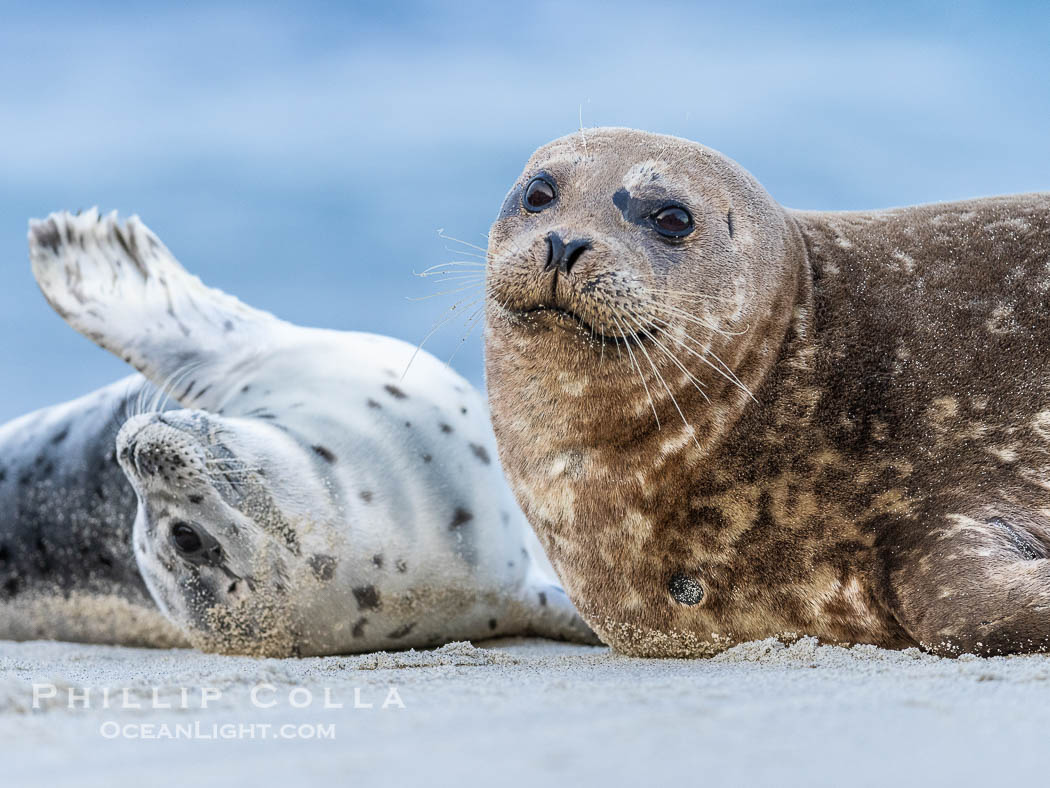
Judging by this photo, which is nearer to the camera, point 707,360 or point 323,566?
point 707,360

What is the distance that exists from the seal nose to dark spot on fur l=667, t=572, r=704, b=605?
983 mm

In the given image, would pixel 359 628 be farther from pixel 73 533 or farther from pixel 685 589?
pixel 73 533

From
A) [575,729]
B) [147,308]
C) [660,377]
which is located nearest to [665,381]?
[660,377]

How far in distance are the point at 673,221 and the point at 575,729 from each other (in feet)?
6.24

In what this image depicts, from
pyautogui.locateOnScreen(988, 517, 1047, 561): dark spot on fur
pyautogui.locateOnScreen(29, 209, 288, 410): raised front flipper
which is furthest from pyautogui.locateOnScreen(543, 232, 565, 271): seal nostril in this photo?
pyautogui.locateOnScreen(29, 209, 288, 410): raised front flipper

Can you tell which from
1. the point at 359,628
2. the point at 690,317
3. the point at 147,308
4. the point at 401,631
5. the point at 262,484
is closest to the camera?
the point at 690,317

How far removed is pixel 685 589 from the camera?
349 centimetres

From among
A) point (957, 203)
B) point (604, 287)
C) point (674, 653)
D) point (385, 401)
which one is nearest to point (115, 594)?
point (385, 401)

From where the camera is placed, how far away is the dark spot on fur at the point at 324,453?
4828 millimetres

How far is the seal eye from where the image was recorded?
432 centimetres

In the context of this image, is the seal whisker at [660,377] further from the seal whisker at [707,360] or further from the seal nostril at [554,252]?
the seal nostril at [554,252]

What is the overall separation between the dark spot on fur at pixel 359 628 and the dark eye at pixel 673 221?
2076mm

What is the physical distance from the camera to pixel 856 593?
10.9 feet

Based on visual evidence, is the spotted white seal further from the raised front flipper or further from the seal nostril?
the seal nostril
